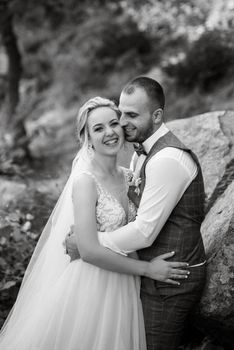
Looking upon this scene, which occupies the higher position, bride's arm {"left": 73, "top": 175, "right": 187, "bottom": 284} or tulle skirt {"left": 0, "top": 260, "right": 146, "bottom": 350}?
bride's arm {"left": 73, "top": 175, "right": 187, "bottom": 284}

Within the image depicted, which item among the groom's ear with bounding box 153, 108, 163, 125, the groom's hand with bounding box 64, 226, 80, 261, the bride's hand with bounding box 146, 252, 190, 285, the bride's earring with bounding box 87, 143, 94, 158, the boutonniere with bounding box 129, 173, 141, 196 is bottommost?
the bride's hand with bounding box 146, 252, 190, 285

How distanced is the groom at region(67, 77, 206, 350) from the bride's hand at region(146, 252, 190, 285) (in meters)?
0.05

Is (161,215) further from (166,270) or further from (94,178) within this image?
(94,178)

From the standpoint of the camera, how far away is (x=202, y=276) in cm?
324

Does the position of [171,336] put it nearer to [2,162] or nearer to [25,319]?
[25,319]

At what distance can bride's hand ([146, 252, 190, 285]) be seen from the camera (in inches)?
123

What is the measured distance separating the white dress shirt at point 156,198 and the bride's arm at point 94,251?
7 cm

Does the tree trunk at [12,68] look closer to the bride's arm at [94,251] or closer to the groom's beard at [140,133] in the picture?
the groom's beard at [140,133]

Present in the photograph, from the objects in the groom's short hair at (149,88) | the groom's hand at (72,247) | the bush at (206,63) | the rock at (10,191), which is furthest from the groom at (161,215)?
the bush at (206,63)

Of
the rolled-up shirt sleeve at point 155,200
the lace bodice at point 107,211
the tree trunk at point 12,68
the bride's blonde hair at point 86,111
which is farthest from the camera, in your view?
the tree trunk at point 12,68

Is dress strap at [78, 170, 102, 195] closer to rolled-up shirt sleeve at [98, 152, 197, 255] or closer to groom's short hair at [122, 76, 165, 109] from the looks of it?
rolled-up shirt sleeve at [98, 152, 197, 255]

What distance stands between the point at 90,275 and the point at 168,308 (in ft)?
1.76

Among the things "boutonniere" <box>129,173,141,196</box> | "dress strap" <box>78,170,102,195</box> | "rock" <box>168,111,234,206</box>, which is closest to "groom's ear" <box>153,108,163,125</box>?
"boutonniere" <box>129,173,141,196</box>

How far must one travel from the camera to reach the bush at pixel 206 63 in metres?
11.2
